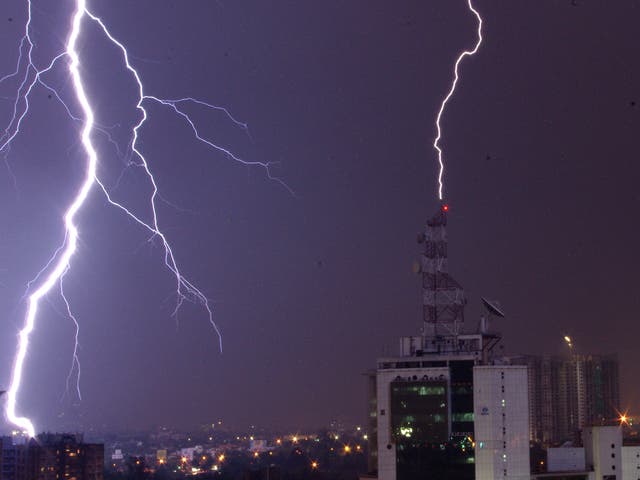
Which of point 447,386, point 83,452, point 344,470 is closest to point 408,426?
point 447,386

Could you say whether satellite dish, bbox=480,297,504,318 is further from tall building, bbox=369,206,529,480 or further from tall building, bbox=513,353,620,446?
tall building, bbox=513,353,620,446

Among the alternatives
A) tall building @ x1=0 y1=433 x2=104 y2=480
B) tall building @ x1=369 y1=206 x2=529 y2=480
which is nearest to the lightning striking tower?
tall building @ x1=369 y1=206 x2=529 y2=480

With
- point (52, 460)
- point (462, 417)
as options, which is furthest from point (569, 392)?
point (462, 417)

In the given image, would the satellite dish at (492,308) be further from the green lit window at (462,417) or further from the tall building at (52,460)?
the tall building at (52,460)

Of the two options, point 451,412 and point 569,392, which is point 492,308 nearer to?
point 451,412

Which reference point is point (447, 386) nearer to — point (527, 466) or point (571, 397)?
point (527, 466)

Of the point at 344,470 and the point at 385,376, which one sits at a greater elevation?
the point at 385,376
